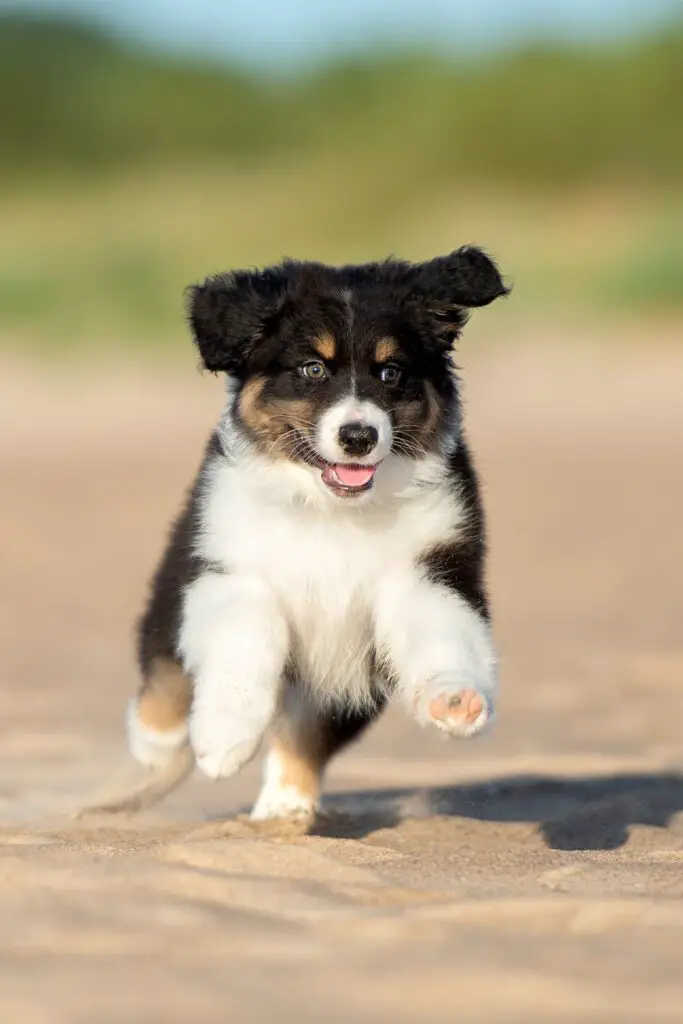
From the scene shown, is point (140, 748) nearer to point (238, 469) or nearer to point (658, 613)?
point (238, 469)

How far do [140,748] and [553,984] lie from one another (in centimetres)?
295

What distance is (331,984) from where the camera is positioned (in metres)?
3.16

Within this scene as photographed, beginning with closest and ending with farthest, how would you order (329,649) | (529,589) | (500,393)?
(329,649) → (529,589) → (500,393)

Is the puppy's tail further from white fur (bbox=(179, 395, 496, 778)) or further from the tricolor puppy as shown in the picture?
white fur (bbox=(179, 395, 496, 778))

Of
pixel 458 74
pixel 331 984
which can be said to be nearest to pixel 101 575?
pixel 331 984

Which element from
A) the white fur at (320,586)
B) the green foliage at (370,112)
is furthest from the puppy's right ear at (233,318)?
the green foliage at (370,112)

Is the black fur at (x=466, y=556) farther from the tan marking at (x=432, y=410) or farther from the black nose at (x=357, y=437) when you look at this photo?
the black nose at (x=357, y=437)

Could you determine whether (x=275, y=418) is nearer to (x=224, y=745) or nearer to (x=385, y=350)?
(x=385, y=350)

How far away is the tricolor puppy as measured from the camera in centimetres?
496

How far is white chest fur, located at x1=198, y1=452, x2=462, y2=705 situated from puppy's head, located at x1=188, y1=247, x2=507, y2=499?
0.09 meters

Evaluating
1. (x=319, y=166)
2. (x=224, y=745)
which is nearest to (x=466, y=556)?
(x=224, y=745)

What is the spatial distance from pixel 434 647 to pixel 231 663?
1.73ft

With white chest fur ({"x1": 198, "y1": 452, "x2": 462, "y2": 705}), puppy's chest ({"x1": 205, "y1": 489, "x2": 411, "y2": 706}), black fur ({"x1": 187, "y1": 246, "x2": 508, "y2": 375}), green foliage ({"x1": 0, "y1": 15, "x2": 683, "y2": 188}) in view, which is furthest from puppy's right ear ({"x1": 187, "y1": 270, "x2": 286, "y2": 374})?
green foliage ({"x1": 0, "y1": 15, "x2": 683, "y2": 188})

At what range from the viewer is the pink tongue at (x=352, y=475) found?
5.07 meters
